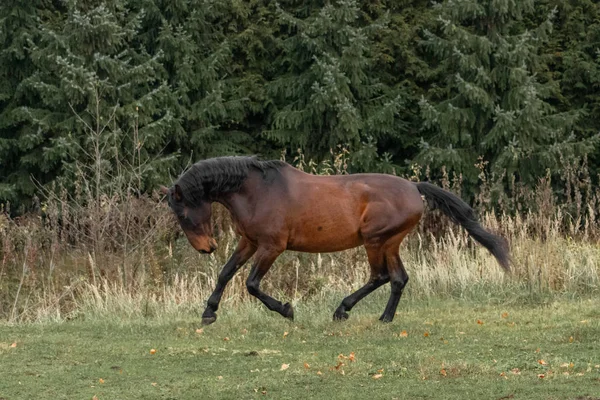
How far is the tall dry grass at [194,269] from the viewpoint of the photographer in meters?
12.1

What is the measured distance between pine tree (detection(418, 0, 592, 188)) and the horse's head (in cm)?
1129

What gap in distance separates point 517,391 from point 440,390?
0.54 meters

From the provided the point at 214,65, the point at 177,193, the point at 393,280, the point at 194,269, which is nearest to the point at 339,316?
the point at 393,280

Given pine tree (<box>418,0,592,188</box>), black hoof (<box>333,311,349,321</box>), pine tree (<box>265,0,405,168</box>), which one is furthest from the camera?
pine tree (<box>265,0,405,168</box>)

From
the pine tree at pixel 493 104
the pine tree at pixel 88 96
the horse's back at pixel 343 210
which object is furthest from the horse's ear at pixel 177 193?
the pine tree at pixel 493 104

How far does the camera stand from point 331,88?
72.4 ft

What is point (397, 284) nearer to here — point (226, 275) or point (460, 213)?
point (460, 213)

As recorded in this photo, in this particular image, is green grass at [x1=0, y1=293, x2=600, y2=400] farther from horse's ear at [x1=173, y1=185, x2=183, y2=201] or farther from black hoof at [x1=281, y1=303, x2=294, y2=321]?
horse's ear at [x1=173, y1=185, x2=183, y2=201]

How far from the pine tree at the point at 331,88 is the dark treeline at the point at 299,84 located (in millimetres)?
48

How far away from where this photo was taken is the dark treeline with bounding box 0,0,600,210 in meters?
21.3

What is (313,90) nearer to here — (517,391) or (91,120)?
(91,120)

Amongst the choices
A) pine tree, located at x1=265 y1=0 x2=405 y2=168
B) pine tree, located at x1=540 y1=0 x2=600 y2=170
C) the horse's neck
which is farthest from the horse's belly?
pine tree, located at x1=540 y1=0 x2=600 y2=170

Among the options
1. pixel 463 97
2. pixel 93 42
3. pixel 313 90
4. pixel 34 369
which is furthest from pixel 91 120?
pixel 34 369

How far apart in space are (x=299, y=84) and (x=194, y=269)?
1014 cm
